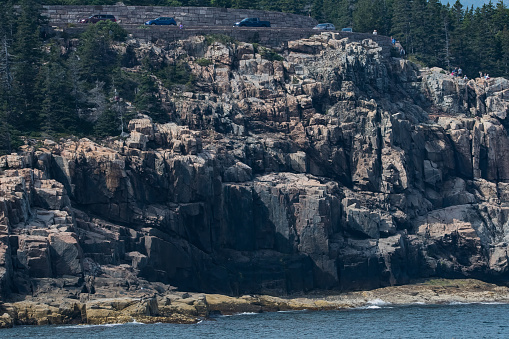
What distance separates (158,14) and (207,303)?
3853 cm

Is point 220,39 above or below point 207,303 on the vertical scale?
above

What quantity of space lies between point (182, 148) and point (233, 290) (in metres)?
11.4

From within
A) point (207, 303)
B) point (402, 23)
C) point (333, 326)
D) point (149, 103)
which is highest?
point (402, 23)

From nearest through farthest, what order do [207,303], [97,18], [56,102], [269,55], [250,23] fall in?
1. [207,303]
2. [56,102]
3. [269,55]
4. [97,18]
5. [250,23]

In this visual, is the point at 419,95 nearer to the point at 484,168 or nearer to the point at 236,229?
the point at 484,168

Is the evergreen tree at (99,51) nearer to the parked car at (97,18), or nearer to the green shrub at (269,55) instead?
the parked car at (97,18)

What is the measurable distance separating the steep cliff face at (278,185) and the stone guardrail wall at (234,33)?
139cm

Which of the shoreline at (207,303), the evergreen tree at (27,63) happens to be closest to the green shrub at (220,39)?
the evergreen tree at (27,63)

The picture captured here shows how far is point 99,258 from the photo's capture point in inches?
3098

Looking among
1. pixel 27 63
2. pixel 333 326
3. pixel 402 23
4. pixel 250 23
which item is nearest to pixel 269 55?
pixel 250 23

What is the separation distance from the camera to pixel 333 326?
7675cm

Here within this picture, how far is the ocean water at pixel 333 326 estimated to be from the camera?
2756 inches

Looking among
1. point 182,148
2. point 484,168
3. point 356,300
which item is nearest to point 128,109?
point 182,148

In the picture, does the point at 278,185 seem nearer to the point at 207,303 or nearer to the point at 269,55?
the point at 207,303
